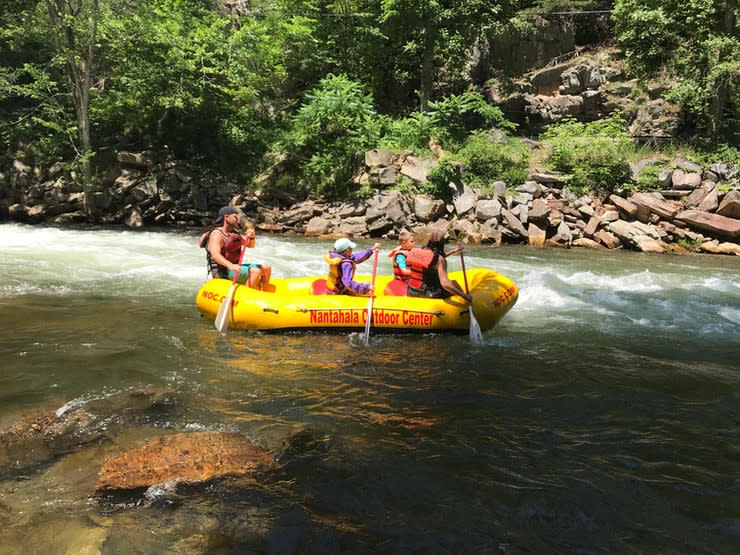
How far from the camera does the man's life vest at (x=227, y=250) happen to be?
6.52 m

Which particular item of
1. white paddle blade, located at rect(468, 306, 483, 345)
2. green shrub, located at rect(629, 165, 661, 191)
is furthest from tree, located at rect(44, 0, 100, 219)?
green shrub, located at rect(629, 165, 661, 191)

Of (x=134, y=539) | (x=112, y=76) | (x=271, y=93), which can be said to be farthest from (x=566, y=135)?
(x=134, y=539)

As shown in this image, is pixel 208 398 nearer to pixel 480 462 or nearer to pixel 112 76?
pixel 480 462

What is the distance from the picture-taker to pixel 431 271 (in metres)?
6.29

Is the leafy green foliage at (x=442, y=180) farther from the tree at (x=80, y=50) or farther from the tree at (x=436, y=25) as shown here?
the tree at (x=80, y=50)

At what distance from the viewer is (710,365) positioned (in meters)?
4.99

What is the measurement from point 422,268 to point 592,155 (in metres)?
11.0

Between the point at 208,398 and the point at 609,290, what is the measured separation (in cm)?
657

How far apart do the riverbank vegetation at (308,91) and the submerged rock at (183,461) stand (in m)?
12.6

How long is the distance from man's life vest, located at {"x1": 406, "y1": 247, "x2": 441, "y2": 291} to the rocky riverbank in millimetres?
7680

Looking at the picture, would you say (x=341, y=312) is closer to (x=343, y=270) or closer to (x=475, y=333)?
(x=343, y=270)

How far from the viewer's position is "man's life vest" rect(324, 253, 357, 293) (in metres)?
6.29

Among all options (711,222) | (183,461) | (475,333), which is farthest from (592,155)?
(183,461)

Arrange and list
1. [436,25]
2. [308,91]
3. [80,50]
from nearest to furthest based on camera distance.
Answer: [80,50]
[436,25]
[308,91]
